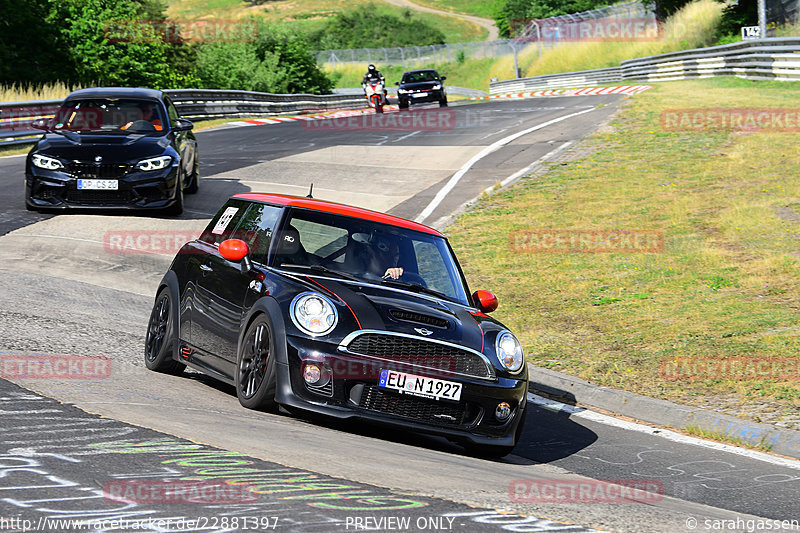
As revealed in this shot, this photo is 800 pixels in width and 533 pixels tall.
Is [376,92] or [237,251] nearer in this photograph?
[237,251]

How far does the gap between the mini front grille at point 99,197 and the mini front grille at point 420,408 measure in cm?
928

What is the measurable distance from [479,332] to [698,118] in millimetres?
20574

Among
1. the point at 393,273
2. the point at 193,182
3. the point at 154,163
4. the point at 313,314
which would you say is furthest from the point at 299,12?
A: the point at 313,314

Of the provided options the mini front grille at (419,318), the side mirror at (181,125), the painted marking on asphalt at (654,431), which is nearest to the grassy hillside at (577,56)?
the side mirror at (181,125)

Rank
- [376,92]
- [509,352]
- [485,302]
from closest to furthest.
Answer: [509,352] < [485,302] < [376,92]

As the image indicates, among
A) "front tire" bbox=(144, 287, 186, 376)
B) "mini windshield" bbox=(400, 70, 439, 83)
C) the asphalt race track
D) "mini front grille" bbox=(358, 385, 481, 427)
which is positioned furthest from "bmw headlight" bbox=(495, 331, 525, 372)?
"mini windshield" bbox=(400, 70, 439, 83)

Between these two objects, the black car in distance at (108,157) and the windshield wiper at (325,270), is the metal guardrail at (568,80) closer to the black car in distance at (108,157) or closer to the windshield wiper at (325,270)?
the black car in distance at (108,157)

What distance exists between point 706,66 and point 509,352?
125ft

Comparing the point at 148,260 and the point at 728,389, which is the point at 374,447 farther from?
the point at 148,260

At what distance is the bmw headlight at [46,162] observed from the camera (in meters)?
14.9

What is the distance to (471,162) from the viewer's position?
2341cm

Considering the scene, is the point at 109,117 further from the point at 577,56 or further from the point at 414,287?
the point at 577,56

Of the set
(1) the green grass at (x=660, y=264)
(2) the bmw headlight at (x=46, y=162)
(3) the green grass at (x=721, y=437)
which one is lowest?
(3) the green grass at (x=721, y=437)

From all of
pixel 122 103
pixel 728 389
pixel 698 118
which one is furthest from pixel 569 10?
pixel 728 389
